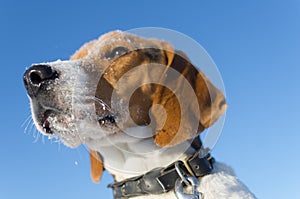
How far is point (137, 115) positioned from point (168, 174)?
562 mm

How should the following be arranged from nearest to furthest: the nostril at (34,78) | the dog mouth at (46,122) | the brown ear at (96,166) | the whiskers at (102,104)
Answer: the nostril at (34,78) → the dog mouth at (46,122) → the whiskers at (102,104) → the brown ear at (96,166)

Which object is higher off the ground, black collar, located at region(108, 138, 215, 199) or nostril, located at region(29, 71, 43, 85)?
nostril, located at region(29, 71, 43, 85)

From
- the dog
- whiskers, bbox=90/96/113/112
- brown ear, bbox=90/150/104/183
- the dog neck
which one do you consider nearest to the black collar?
the dog

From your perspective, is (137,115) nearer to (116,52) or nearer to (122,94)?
(122,94)

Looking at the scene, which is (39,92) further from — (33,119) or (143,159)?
(143,159)

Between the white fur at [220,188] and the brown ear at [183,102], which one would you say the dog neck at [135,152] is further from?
the white fur at [220,188]

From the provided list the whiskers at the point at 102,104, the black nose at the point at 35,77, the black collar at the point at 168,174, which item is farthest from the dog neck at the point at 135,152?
the black nose at the point at 35,77

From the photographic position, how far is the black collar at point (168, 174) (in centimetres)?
347

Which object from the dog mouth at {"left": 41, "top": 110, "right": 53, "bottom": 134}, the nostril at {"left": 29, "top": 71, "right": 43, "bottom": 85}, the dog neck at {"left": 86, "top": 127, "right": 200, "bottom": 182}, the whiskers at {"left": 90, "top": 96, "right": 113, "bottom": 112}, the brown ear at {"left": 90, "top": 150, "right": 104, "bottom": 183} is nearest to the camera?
the nostril at {"left": 29, "top": 71, "right": 43, "bottom": 85}

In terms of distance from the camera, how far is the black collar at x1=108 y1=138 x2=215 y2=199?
347 cm

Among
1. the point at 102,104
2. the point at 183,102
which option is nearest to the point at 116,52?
the point at 102,104

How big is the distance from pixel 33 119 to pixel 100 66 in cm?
76

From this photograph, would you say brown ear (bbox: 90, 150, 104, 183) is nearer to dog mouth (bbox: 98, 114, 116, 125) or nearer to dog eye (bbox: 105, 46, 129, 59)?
dog mouth (bbox: 98, 114, 116, 125)

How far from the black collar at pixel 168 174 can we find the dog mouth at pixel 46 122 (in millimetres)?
833
